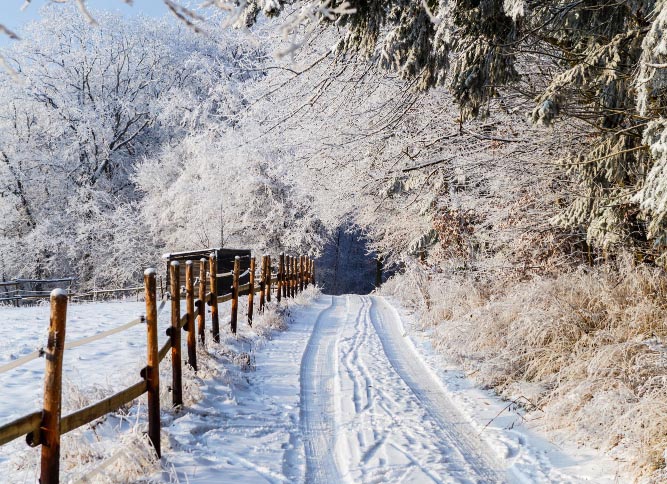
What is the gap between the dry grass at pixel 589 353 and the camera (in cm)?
383

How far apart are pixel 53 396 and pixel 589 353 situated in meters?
4.62

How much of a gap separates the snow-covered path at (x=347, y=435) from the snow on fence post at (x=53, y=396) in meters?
0.91

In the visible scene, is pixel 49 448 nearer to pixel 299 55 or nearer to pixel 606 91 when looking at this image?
pixel 606 91

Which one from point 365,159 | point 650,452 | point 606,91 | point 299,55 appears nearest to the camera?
point 650,452

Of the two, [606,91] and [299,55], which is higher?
[299,55]

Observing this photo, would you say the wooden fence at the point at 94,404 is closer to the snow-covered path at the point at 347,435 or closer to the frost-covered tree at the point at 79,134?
the snow-covered path at the point at 347,435

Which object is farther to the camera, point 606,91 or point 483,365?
point 483,365

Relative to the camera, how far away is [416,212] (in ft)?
50.2

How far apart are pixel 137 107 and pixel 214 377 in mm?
25234

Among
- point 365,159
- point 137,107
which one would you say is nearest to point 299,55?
point 365,159

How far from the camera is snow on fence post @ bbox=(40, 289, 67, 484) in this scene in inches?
104


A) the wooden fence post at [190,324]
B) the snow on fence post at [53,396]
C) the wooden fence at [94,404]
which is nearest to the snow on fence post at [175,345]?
the wooden fence at [94,404]

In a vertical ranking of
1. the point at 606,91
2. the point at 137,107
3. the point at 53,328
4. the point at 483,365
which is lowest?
the point at 483,365

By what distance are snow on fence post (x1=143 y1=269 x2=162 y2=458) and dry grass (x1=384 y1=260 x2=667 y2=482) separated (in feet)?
10.9
